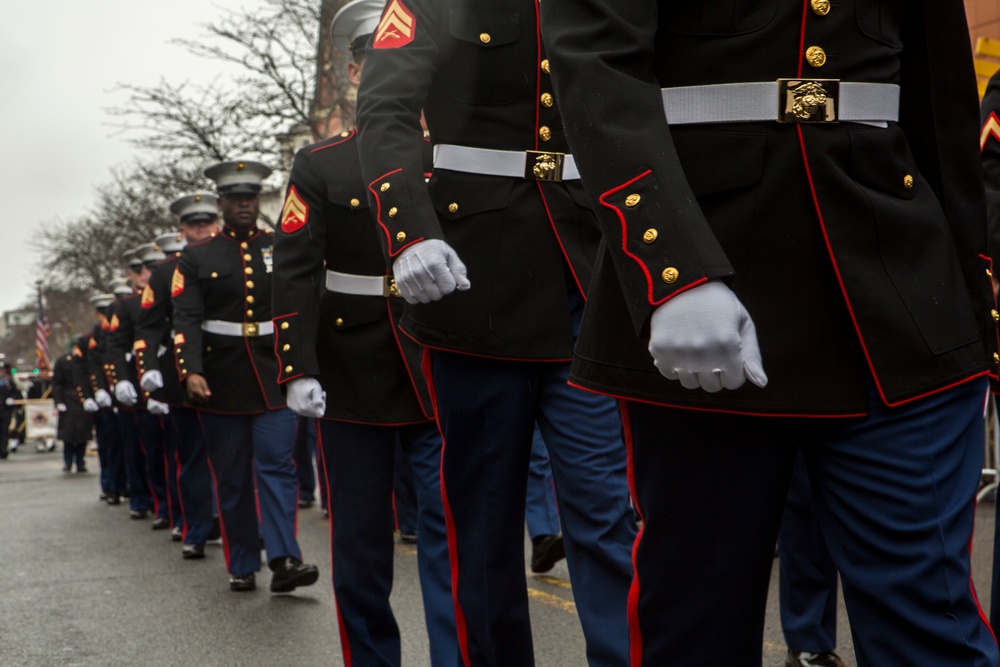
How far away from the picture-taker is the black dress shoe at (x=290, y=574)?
671cm

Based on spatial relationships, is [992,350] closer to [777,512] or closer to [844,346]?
[844,346]

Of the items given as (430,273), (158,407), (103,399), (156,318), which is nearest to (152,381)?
(156,318)

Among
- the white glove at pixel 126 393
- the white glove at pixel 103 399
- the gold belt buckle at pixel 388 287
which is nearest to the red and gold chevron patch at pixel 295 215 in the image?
the gold belt buckle at pixel 388 287

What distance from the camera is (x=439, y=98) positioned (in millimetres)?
3436

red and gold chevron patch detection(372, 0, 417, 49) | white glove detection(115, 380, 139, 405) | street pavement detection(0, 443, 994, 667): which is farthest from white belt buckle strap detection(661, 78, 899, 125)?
white glove detection(115, 380, 139, 405)

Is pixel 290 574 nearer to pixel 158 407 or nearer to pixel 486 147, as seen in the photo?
pixel 486 147

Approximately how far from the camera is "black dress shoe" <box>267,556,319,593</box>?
671cm

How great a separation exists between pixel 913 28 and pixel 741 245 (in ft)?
1.56

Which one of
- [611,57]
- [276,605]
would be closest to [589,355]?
[611,57]

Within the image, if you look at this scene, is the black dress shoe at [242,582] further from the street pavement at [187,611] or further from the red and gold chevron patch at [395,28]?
the red and gold chevron patch at [395,28]

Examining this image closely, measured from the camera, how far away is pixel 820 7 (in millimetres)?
1959

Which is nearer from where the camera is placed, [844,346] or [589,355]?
[844,346]

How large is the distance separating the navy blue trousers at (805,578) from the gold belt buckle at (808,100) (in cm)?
224

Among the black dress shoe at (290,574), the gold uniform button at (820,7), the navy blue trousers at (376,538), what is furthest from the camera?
the black dress shoe at (290,574)
